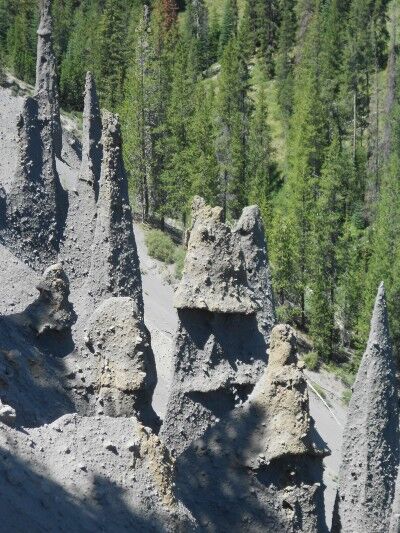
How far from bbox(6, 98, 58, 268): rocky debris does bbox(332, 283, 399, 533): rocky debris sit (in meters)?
5.83

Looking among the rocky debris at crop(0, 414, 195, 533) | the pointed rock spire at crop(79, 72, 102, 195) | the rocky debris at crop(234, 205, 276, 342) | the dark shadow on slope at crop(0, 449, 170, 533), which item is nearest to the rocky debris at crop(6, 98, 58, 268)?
the pointed rock spire at crop(79, 72, 102, 195)

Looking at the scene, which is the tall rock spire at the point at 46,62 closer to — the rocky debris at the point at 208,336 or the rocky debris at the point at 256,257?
the rocky debris at the point at 256,257

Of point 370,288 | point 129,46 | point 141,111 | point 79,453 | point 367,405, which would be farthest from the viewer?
point 129,46

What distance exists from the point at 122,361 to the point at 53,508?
3.16 metres

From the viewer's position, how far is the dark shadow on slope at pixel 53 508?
4.86 m

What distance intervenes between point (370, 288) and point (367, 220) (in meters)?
15.3

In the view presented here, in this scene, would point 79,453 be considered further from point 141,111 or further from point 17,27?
point 17,27

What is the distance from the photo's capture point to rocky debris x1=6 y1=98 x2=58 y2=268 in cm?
1231

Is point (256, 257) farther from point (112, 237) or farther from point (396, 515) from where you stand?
point (396, 515)

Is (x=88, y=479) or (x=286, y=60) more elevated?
(x=88, y=479)

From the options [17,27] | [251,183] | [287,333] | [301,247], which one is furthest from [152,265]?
[17,27]

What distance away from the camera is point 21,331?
978 cm

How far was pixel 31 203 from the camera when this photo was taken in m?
12.4

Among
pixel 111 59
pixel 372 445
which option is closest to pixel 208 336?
pixel 372 445
